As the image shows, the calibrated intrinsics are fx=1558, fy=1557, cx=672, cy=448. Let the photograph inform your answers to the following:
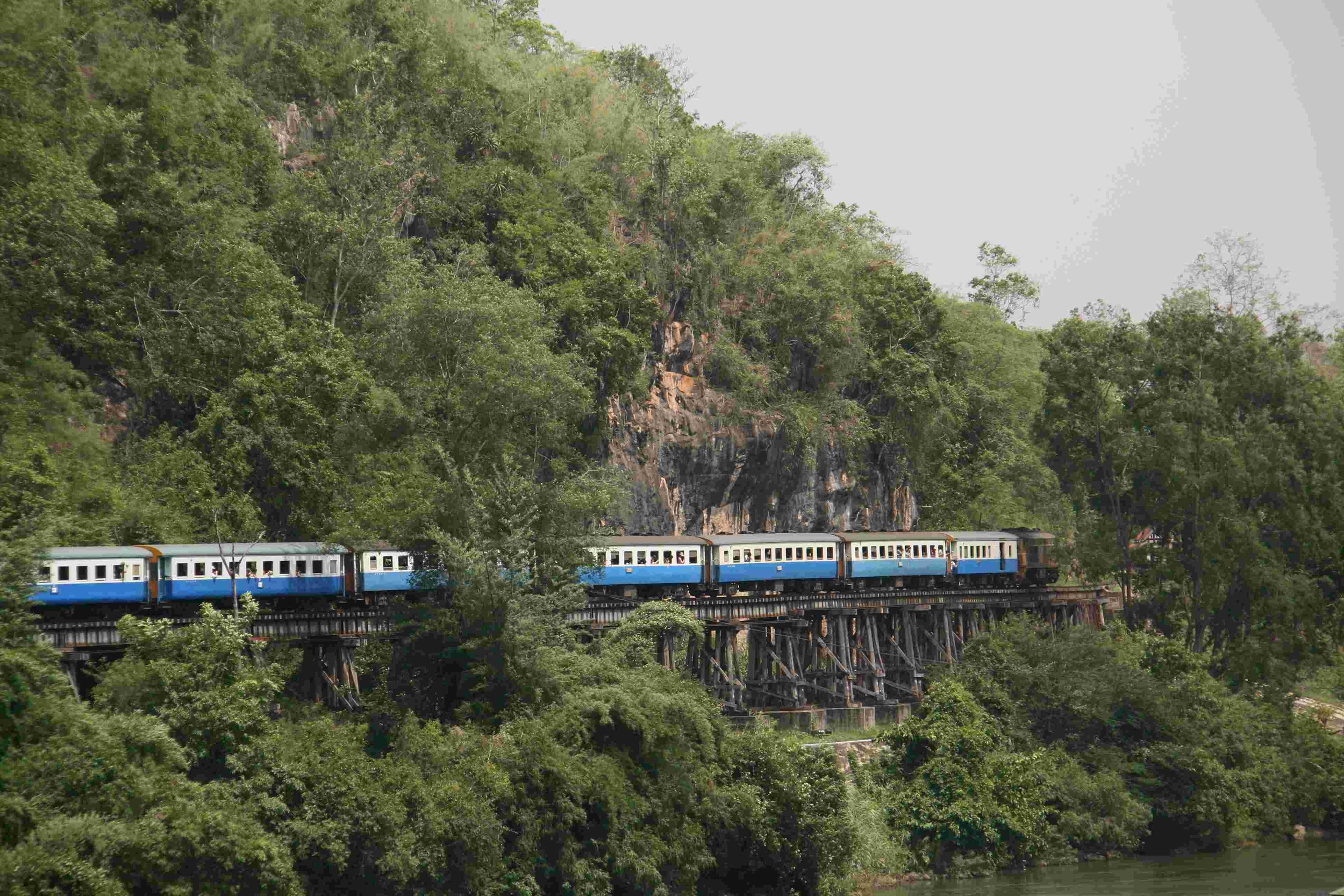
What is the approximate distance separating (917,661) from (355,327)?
24.0 meters

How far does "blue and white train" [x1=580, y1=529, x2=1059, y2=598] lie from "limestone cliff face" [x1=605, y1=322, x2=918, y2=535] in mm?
8275

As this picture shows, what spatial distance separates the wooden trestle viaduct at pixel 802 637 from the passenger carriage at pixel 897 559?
4.94 ft

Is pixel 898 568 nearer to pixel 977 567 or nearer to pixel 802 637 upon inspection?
pixel 977 567

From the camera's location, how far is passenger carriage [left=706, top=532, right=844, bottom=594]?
5344 centimetres

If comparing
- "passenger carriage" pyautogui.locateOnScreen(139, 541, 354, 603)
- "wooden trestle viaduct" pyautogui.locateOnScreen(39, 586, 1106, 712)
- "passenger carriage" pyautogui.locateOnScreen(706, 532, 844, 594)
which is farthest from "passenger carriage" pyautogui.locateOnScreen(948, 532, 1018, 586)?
"passenger carriage" pyautogui.locateOnScreen(139, 541, 354, 603)

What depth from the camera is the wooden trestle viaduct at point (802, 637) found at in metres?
41.8

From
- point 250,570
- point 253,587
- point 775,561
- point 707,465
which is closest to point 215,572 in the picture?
point 250,570

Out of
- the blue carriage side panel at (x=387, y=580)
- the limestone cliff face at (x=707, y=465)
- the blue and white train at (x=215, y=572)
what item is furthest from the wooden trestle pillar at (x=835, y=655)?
the limestone cliff face at (x=707, y=465)

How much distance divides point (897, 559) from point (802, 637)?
5687 mm

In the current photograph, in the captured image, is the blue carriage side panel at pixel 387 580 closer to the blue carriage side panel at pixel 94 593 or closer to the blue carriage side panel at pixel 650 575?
the blue carriage side panel at pixel 650 575

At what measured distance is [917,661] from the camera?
2264 inches

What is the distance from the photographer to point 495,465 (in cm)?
4381

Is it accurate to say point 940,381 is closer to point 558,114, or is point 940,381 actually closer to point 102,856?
point 558,114

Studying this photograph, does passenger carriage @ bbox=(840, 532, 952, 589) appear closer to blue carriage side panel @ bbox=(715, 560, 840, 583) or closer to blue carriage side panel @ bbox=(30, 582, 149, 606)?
blue carriage side panel @ bbox=(715, 560, 840, 583)
